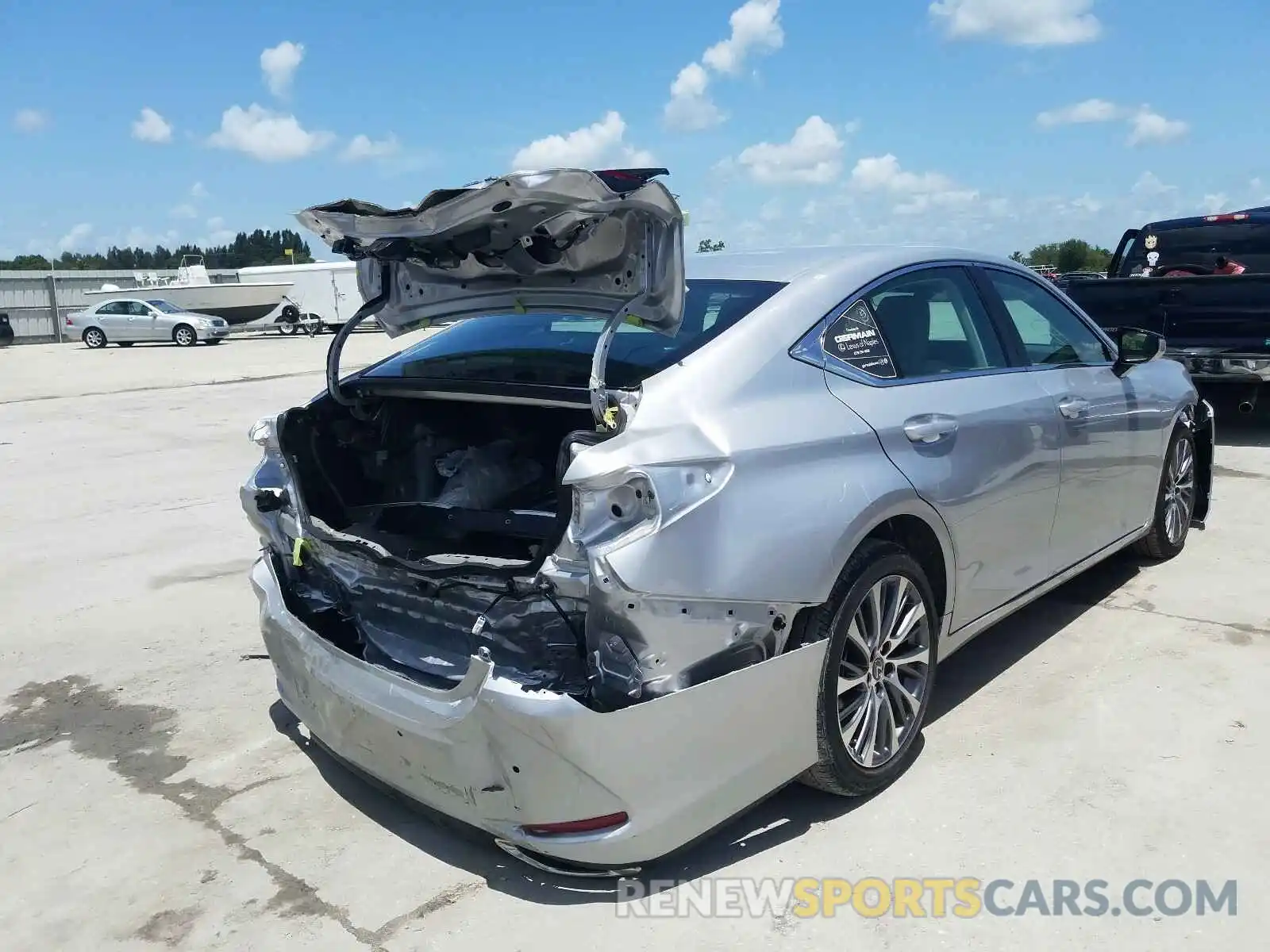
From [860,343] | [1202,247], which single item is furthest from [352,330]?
[1202,247]

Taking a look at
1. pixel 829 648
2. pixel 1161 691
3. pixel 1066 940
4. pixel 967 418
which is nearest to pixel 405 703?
pixel 829 648

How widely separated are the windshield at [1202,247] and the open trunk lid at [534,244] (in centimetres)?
802

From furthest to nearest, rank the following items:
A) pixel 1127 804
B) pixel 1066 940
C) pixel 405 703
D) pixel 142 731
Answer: pixel 142 731, pixel 1127 804, pixel 405 703, pixel 1066 940

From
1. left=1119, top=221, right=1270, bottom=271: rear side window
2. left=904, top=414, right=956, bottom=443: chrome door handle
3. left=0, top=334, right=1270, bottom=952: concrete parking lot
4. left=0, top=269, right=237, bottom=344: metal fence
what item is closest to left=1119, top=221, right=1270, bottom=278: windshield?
left=1119, top=221, right=1270, bottom=271: rear side window

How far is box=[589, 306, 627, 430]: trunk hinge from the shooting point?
2.68m

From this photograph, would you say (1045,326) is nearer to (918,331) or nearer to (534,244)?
(918,331)

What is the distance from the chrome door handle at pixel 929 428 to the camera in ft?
10.6

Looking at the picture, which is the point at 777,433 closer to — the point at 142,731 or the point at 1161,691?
the point at 1161,691

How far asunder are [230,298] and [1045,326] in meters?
34.9

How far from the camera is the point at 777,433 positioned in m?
2.82

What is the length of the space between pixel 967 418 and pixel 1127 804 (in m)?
1.30

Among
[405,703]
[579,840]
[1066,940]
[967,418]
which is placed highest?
[967,418]

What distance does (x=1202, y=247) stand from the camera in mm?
10031

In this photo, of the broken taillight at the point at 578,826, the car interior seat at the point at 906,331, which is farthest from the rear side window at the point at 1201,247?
the broken taillight at the point at 578,826
